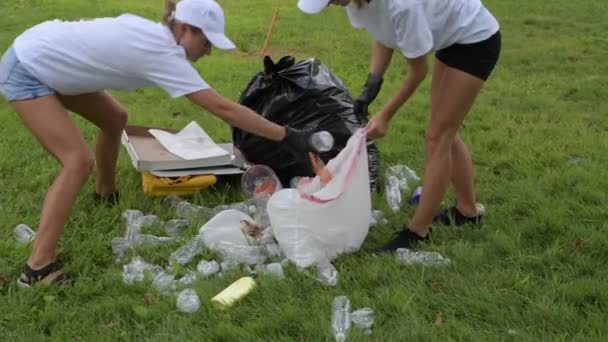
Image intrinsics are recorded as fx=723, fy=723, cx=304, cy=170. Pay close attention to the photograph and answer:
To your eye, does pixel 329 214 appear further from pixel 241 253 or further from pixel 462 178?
pixel 462 178

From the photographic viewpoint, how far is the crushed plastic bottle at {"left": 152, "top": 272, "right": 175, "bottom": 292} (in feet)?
9.48

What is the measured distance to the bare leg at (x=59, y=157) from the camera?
9.37 ft

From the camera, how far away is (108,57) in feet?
9.09

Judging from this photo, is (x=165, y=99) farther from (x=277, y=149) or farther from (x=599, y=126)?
(x=599, y=126)

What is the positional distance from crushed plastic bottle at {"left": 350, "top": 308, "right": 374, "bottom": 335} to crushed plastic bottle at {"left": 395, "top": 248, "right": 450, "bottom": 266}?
434 millimetres

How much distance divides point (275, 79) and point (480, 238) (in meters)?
1.47

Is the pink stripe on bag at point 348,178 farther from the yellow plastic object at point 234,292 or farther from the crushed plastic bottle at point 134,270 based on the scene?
the crushed plastic bottle at point 134,270

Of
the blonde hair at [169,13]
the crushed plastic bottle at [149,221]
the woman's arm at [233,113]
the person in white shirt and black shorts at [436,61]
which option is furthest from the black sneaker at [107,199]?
the person in white shirt and black shorts at [436,61]

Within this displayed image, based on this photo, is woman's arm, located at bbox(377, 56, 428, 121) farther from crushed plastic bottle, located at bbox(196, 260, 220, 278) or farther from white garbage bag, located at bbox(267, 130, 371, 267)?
crushed plastic bottle, located at bbox(196, 260, 220, 278)


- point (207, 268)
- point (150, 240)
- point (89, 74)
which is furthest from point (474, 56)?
point (150, 240)

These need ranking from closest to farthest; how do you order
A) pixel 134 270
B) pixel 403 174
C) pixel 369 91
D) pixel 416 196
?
pixel 134 270 < pixel 369 91 < pixel 416 196 < pixel 403 174

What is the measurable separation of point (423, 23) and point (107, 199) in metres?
1.94

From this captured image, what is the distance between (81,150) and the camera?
293 centimetres

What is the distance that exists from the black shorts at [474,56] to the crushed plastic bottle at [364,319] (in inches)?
41.2
